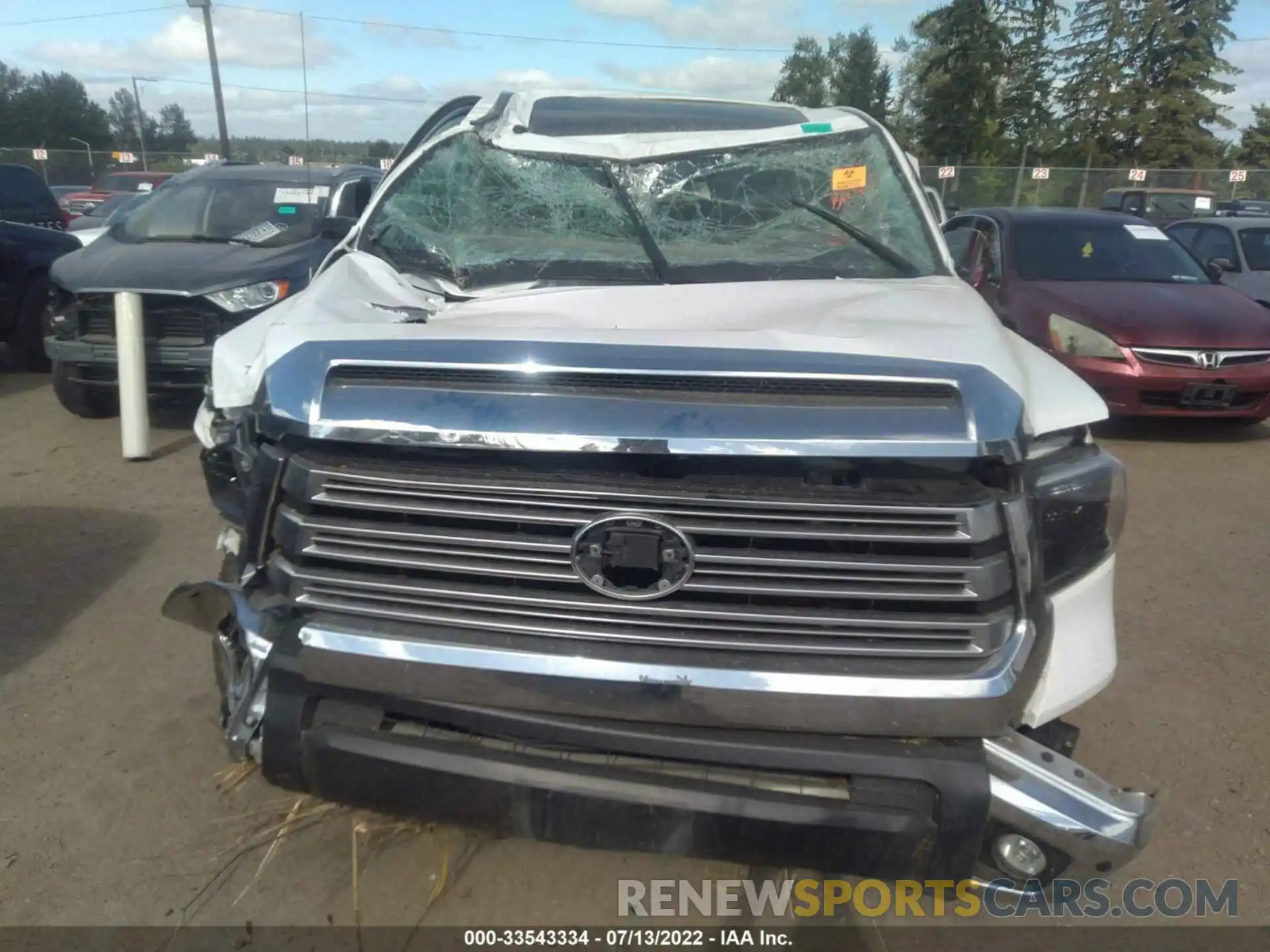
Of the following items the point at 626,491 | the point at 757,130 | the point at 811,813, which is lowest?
the point at 811,813

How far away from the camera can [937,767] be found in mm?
2070

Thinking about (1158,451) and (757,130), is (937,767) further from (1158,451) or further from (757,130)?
(1158,451)

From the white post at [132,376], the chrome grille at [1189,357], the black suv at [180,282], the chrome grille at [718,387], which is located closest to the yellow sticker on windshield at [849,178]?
the chrome grille at [718,387]

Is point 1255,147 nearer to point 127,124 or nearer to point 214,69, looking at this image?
point 214,69

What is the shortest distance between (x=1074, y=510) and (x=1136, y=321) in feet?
18.3

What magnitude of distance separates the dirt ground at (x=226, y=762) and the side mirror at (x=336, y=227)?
64.3 inches

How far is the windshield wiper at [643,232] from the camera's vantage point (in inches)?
124

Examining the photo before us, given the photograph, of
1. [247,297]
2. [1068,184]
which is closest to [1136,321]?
[247,297]

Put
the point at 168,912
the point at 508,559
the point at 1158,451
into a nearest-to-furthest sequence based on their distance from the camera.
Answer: the point at 508,559 < the point at 168,912 < the point at 1158,451

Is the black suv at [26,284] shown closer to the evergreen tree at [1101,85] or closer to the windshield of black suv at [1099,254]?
the windshield of black suv at [1099,254]

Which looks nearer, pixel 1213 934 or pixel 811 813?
pixel 811 813

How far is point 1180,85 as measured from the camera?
38906mm

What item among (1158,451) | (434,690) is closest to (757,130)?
(434,690)

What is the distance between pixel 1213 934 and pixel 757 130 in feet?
9.28
